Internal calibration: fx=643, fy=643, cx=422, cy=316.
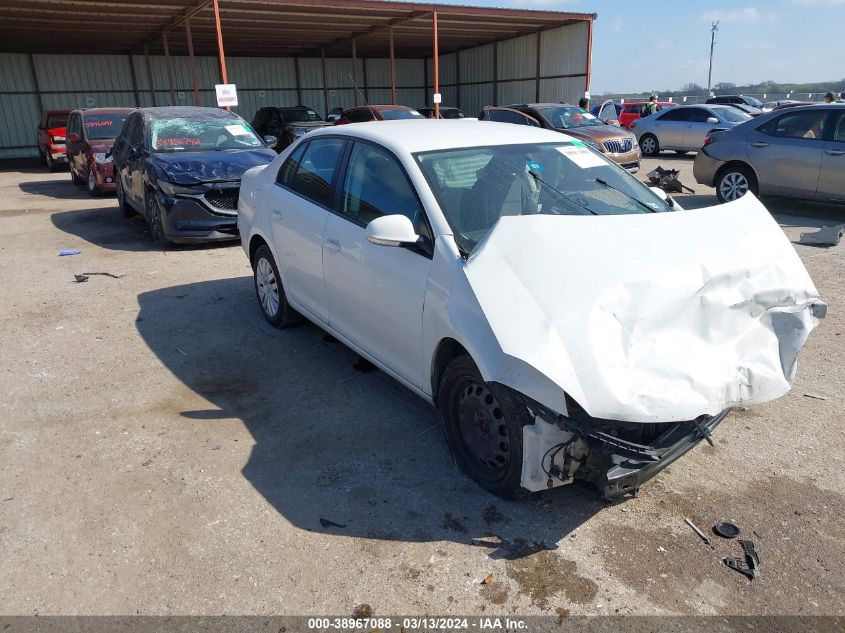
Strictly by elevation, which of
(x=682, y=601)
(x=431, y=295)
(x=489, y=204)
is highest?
(x=489, y=204)

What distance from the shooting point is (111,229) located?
10.4 metres

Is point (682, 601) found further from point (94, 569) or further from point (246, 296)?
point (246, 296)

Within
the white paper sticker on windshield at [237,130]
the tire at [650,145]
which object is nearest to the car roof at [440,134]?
the white paper sticker on windshield at [237,130]

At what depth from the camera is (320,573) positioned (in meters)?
2.84

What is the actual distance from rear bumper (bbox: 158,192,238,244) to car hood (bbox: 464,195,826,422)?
6156 millimetres

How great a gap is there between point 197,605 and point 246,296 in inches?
174

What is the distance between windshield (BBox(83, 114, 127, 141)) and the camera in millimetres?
13555

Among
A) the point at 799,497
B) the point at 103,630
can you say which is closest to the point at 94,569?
the point at 103,630

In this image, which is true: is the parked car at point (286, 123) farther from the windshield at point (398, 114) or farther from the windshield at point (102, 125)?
the windshield at point (102, 125)

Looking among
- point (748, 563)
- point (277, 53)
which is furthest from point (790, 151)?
point (277, 53)

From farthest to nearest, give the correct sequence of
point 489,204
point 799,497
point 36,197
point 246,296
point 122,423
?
point 36,197 → point 246,296 → point 122,423 → point 489,204 → point 799,497

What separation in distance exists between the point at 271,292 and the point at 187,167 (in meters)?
3.70

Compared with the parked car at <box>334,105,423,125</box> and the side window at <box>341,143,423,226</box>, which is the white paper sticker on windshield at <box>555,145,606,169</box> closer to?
the side window at <box>341,143,423,226</box>

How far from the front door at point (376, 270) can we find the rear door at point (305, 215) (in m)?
0.18
